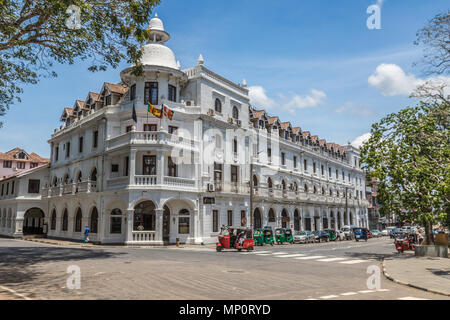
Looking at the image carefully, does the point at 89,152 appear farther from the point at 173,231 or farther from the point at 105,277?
the point at 105,277

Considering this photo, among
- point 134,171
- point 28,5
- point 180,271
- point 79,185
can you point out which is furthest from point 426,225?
point 79,185

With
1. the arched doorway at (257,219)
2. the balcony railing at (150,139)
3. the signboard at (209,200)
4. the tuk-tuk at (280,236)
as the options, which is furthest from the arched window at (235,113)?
the tuk-tuk at (280,236)

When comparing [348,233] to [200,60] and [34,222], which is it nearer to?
[200,60]

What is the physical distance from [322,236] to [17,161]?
55401mm

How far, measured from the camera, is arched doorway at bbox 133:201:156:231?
29016mm

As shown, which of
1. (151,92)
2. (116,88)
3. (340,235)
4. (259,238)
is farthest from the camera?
(340,235)

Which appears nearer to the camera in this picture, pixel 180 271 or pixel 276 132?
pixel 180 271

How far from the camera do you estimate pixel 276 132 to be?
146ft

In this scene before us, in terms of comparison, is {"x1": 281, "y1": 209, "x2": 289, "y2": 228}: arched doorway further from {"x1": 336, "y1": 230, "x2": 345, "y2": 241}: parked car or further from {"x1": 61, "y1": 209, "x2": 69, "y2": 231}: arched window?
{"x1": 61, "y1": 209, "x2": 69, "y2": 231}: arched window

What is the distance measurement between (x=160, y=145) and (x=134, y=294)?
19953mm

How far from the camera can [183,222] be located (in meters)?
30.7

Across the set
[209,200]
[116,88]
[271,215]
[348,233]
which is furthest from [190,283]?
[348,233]

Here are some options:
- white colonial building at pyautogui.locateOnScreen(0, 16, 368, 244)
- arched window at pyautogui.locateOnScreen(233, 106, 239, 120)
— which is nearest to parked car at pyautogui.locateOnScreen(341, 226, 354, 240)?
white colonial building at pyautogui.locateOnScreen(0, 16, 368, 244)

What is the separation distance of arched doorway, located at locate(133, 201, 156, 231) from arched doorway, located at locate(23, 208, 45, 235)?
19.6 m
